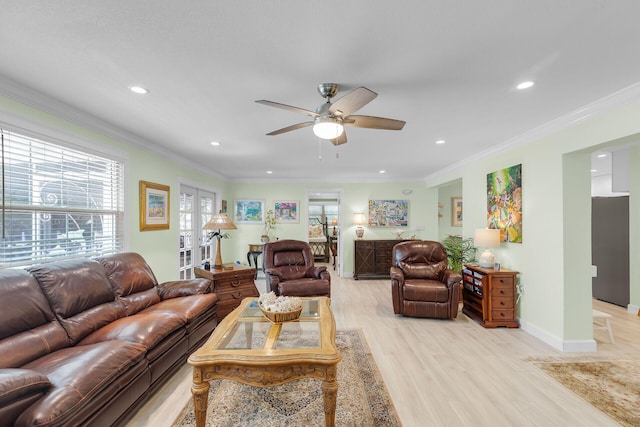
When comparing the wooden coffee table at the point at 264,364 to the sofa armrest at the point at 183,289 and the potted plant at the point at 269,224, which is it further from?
the potted plant at the point at 269,224

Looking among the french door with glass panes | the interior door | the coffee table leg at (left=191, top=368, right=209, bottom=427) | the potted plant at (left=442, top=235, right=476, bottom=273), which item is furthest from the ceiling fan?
the interior door

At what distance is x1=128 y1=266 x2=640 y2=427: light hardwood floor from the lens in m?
1.93

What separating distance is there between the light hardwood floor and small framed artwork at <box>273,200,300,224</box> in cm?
327

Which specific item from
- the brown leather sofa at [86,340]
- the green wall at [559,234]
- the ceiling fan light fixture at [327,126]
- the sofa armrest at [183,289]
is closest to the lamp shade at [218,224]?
the sofa armrest at [183,289]

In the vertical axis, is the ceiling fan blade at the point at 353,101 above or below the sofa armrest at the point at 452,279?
above

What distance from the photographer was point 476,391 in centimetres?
221

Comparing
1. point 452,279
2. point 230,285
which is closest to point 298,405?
point 230,285

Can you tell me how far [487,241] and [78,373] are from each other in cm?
420

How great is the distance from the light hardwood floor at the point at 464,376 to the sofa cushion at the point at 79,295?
76 centimetres

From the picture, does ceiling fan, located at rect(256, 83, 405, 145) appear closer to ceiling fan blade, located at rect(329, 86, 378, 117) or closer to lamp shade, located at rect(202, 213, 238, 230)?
ceiling fan blade, located at rect(329, 86, 378, 117)

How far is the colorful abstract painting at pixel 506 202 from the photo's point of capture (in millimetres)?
3507

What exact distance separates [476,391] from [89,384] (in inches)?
104

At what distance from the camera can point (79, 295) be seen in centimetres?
215

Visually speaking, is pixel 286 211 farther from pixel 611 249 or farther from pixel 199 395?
pixel 611 249
